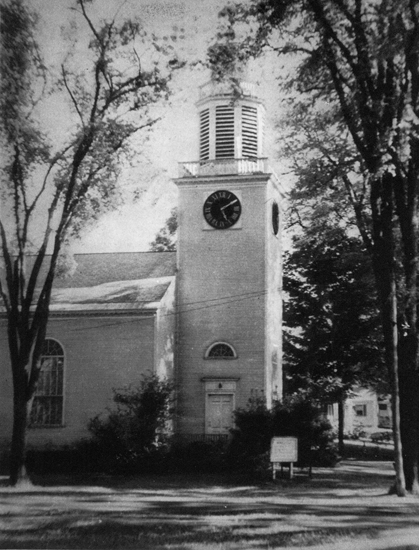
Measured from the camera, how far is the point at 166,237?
84.5 ft

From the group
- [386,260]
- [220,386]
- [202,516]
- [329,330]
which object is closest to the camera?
[202,516]

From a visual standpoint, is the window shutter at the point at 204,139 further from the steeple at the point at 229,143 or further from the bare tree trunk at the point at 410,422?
the bare tree trunk at the point at 410,422

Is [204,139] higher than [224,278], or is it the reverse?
[204,139]

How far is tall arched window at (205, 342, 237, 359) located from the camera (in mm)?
20000

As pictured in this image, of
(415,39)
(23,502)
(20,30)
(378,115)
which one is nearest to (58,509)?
(23,502)

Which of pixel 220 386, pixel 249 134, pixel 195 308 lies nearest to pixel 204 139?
pixel 249 134

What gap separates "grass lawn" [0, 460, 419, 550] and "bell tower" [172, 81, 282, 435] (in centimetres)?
615

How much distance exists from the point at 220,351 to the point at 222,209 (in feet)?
14.4

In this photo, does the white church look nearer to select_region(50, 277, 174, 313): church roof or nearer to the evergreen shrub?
select_region(50, 277, 174, 313): church roof

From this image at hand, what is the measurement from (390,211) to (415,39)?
291 cm

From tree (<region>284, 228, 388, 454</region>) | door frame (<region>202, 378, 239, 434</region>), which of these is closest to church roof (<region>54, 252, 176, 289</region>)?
door frame (<region>202, 378, 239, 434</region>)

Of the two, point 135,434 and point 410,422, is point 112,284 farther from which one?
point 410,422

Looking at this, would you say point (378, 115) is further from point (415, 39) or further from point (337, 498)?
point (337, 498)

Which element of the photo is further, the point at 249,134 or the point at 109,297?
the point at 249,134
